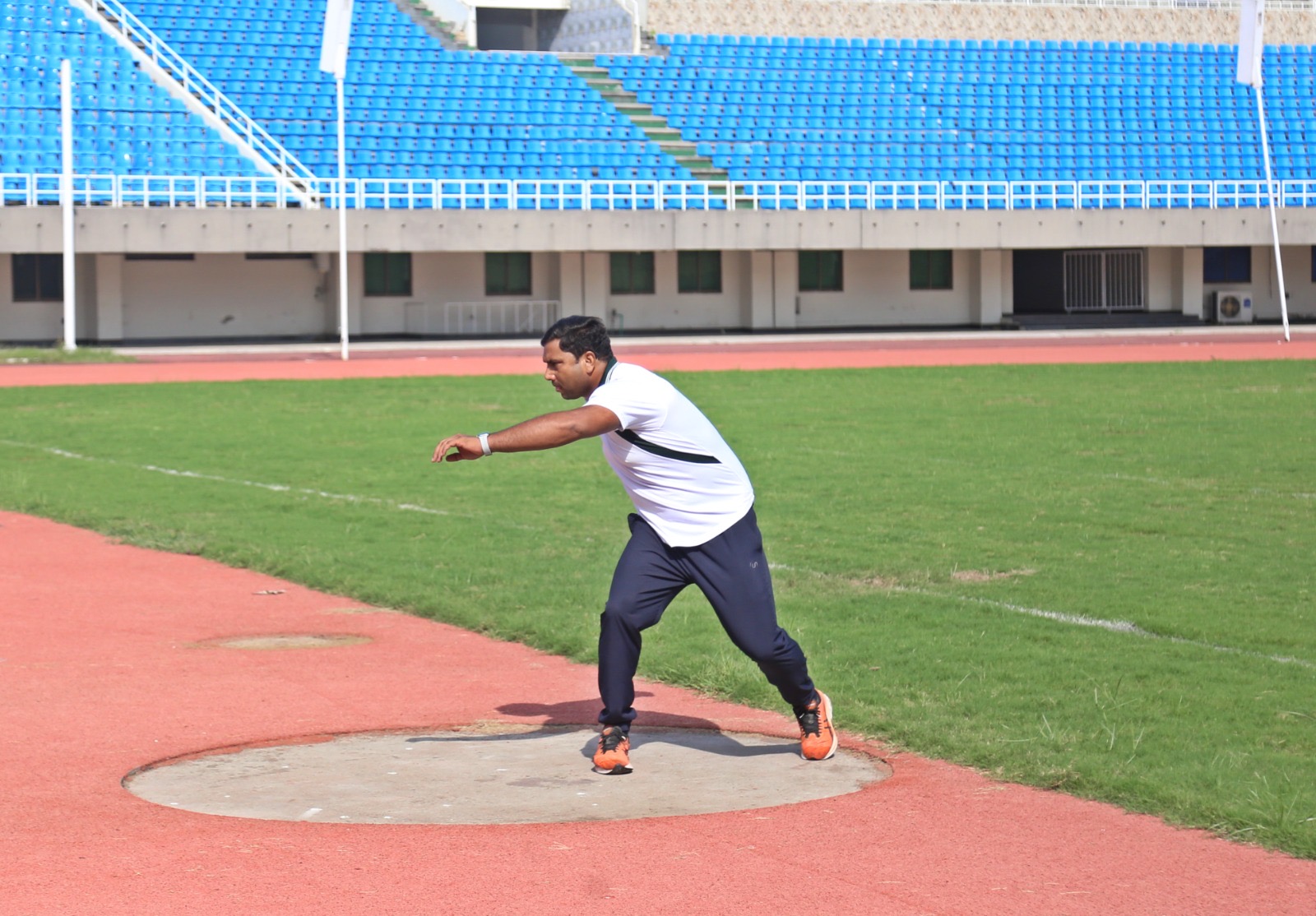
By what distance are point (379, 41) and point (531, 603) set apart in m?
43.3

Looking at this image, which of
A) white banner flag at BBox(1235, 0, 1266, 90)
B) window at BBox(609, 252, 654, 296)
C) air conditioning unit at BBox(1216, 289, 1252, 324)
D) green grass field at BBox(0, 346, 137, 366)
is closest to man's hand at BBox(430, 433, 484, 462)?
green grass field at BBox(0, 346, 137, 366)

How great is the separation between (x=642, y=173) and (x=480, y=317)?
5.98 m

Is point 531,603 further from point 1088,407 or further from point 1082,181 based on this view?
point 1082,181

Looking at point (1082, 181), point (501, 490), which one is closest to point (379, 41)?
point (1082, 181)

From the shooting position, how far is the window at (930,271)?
51.3 meters

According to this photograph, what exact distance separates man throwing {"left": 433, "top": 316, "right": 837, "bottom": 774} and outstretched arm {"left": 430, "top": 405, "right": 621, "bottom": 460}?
0.76ft

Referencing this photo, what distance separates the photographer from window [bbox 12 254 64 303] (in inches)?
1718

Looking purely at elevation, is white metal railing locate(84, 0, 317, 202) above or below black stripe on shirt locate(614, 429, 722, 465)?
above

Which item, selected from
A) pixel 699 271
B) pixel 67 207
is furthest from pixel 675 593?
pixel 699 271

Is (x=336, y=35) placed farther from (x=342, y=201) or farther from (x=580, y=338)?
(x=580, y=338)

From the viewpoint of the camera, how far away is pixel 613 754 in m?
7.16

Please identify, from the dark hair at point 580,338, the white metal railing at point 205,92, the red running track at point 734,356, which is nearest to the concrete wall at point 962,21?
the white metal railing at point 205,92

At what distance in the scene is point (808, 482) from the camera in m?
17.0

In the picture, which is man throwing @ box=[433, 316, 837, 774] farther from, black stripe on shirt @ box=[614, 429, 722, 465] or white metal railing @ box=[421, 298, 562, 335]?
white metal railing @ box=[421, 298, 562, 335]
